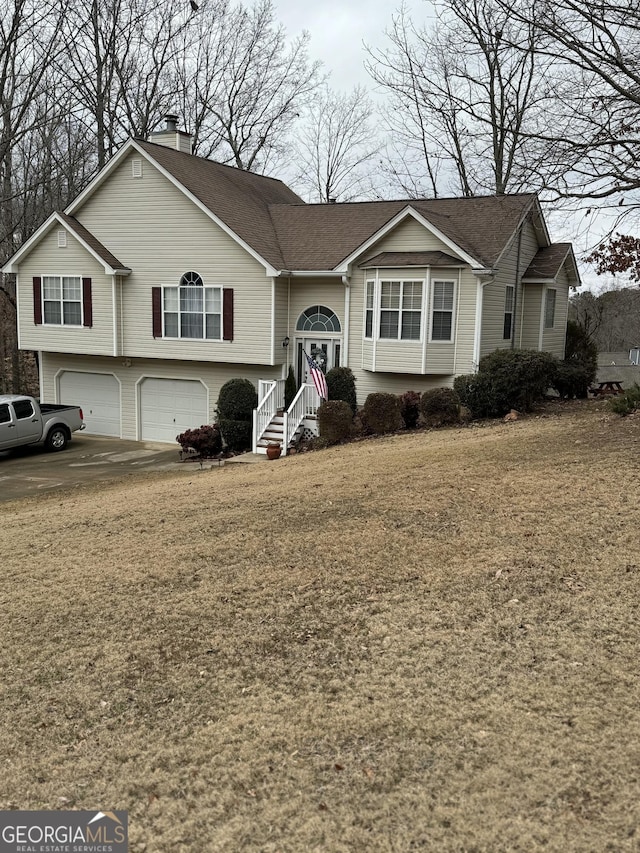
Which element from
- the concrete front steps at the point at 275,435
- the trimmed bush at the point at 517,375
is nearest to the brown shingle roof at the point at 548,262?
the trimmed bush at the point at 517,375

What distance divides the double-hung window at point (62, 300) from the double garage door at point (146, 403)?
2.07 m

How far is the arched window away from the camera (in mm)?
20953

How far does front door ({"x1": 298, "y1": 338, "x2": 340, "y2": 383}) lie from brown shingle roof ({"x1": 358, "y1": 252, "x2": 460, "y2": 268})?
2.66 m

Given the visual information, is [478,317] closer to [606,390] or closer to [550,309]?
[550,309]

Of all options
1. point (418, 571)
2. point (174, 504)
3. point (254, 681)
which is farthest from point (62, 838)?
point (174, 504)

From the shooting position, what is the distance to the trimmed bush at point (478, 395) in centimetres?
1720

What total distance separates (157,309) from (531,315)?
11553 mm

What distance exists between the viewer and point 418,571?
7.27 metres

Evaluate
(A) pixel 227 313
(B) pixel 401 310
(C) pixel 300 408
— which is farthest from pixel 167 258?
(B) pixel 401 310

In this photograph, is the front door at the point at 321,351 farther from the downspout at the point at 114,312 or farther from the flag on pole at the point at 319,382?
the downspout at the point at 114,312

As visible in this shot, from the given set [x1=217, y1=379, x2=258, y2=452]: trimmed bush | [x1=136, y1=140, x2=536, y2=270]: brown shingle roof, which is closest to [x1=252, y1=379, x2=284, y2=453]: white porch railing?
[x1=217, y1=379, x2=258, y2=452]: trimmed bush

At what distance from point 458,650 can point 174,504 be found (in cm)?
651

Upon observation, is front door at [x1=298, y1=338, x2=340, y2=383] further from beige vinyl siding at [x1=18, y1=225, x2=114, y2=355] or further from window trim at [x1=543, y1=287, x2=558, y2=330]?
window trim at [x1=543, y1=287, x2=558, y2=330]

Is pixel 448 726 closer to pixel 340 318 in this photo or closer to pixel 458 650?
pixel 458 650
